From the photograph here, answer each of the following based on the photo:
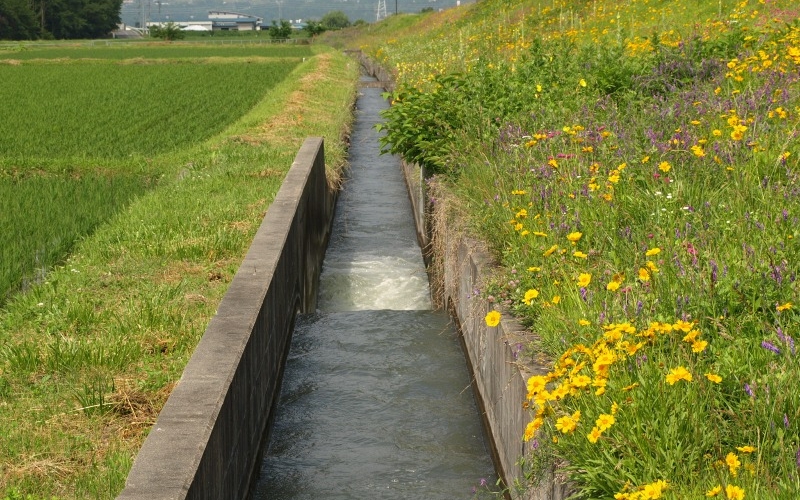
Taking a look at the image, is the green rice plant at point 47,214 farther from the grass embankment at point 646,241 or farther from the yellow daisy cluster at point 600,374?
the yellow daisy cluster at point 600,374

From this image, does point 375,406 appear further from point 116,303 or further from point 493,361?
point 116,303

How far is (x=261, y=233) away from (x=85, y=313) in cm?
184

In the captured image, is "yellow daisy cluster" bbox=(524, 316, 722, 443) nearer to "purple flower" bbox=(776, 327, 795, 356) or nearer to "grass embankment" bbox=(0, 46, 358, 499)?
"purple flower" bbox=(776, 327, 795, 356)

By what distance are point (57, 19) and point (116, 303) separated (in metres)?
101

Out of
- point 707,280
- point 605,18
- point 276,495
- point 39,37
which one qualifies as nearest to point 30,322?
point 276,495

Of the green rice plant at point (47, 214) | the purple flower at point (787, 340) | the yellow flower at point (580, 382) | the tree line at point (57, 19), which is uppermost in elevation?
the tree line at point (57, 19)

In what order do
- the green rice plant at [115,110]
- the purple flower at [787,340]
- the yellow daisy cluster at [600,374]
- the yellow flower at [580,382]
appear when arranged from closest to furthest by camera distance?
1. the yellow daisy cluster at [600,374]
2. the yellow flower at [580,382]
3. the purple flower at [787,340]
4. the green rice plant at [115,110]

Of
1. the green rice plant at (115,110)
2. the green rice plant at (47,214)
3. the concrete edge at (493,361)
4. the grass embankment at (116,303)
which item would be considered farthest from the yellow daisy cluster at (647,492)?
the green rice plant at (115,110)

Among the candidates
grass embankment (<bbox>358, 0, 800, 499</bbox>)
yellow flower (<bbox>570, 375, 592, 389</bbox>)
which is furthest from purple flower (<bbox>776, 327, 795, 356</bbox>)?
yellow flower (<bbox>570, 375, 592, 389</bbox>)

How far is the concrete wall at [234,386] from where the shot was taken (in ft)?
13.2

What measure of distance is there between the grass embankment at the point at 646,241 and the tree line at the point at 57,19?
282 ft

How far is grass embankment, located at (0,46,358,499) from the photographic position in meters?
4.69

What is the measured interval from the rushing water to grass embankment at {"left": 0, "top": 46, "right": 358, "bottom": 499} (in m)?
0.85

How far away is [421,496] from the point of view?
564cm
